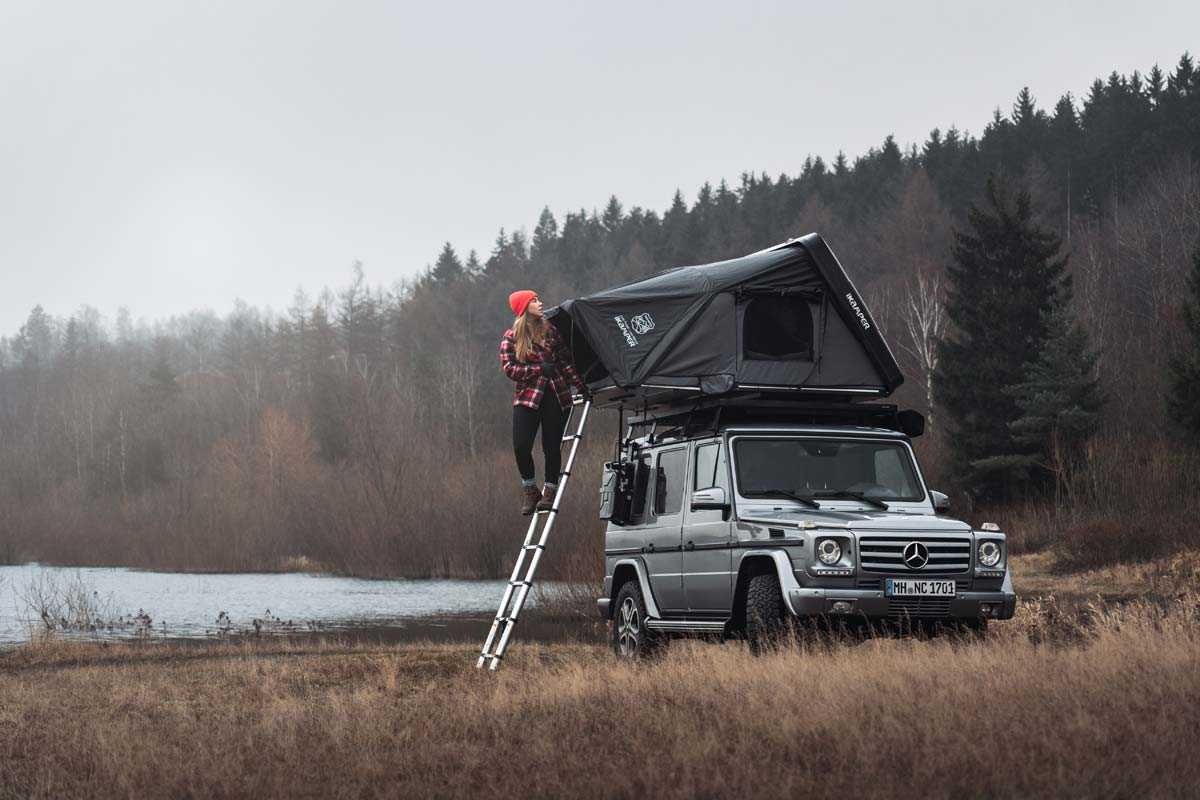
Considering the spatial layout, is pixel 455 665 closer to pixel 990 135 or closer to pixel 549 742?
pixel 549 742

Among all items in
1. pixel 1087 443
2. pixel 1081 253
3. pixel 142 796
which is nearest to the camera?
pixel 142 796

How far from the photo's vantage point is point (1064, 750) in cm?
727

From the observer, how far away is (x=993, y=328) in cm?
5275

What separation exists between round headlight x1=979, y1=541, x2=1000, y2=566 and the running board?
2.34 m

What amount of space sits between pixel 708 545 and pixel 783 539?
1135 mm

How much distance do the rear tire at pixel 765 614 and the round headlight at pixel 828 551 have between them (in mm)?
519

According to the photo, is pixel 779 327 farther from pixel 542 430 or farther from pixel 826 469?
pixel 542 430

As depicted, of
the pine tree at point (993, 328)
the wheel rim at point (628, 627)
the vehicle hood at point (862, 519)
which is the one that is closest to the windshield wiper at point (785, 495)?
the vehicle hood at point (862, 519)

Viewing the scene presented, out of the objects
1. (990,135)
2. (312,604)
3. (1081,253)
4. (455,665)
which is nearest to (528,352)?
(455,665)

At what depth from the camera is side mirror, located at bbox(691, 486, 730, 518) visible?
12.3 m

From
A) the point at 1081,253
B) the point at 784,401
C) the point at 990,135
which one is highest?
the point at 990,135

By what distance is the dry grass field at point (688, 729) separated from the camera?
705cm

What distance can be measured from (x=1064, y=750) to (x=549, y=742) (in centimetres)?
290

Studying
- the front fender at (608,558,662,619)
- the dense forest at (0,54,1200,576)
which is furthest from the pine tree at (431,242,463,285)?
the front fender at (608,558,662,619)
